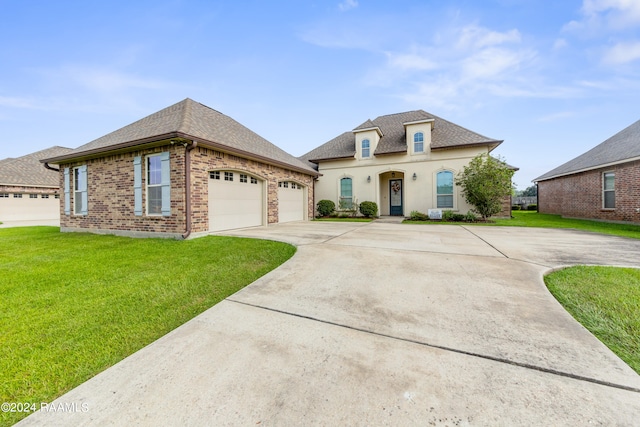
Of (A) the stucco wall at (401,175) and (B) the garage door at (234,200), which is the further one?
(A) the stucco wall at (401,175)

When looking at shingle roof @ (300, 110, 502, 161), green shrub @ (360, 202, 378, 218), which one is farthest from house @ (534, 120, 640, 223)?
green shrub @ (360, 202, 378, 218)

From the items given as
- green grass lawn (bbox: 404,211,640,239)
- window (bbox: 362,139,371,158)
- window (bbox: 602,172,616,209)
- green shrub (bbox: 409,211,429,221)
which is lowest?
green grass lawn (bbox: 404,211,640,239)

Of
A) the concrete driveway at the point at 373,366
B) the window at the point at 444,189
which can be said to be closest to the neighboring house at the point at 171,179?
the concrete driveway at the point at 373,366

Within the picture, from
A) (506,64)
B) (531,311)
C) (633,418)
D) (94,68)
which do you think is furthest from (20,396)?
(506,64)

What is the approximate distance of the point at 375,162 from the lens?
1498cm

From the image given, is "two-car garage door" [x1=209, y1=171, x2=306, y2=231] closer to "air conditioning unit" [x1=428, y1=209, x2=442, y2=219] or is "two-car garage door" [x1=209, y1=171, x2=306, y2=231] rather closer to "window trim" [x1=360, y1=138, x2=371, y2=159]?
"window trim" [x1=360, y1=138, x2=371, y2=159]

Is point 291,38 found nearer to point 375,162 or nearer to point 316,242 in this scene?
point 375,162

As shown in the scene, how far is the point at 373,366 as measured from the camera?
6.08ft

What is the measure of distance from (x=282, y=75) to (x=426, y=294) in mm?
12982

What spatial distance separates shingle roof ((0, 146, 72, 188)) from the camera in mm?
15969

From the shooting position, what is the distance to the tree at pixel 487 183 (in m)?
11.3

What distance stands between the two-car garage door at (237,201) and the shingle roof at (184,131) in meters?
1.06

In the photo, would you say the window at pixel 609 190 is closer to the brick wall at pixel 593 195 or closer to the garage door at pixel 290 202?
the brick wall at pixel 593 195

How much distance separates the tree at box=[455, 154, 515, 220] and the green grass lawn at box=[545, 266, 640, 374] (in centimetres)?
823
